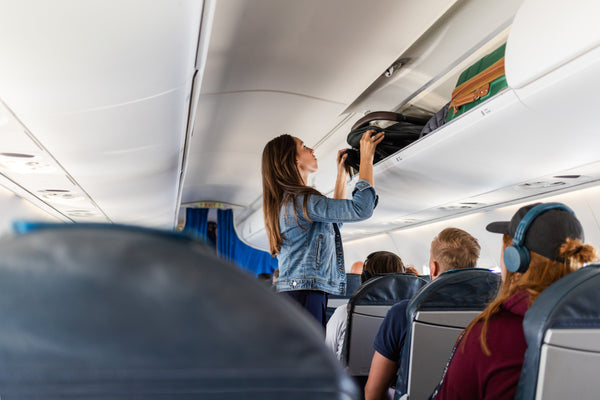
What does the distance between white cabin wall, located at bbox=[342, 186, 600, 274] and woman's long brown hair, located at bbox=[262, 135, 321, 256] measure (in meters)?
3.26

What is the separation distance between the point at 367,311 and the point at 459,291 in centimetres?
110

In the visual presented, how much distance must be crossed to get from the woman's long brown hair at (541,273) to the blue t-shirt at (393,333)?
93 centimetres

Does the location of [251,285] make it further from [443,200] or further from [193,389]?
[443,200]

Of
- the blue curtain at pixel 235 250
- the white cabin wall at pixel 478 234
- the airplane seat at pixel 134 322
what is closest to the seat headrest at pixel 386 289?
the white cabin wall at pixel 478 234

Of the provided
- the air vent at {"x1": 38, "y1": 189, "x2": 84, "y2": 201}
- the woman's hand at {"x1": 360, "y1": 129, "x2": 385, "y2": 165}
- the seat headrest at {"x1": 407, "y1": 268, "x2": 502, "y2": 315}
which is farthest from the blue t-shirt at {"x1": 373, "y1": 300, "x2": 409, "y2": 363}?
the air vent at {"x1": 38, "y1": 189, "x2": 84, "y2": 201}

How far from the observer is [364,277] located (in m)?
4.18

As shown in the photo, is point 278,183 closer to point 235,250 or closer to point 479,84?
point 479,84

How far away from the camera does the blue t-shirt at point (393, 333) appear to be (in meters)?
2.53

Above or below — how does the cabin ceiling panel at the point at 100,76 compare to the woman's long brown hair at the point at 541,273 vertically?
above

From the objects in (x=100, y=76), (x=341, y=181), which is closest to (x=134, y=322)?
(x=100, y=76)

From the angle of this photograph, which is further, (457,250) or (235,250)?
(235,250)

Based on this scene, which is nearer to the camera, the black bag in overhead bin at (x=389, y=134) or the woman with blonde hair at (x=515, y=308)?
the woman with blonde hair at (x=515, y=308)

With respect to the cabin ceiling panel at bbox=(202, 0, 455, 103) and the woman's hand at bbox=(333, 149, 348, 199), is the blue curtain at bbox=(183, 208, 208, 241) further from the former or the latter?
the woman's hand at bbox=(333, 149, 348, 199)

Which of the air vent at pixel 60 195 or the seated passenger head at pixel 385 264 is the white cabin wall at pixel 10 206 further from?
the seated passenger head at pixel 385 264
